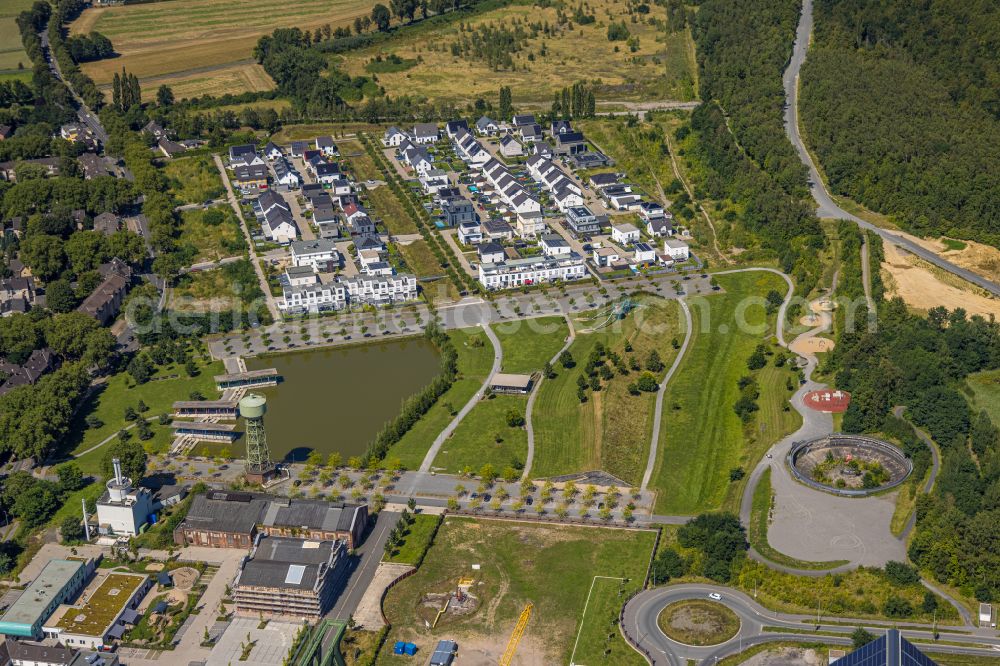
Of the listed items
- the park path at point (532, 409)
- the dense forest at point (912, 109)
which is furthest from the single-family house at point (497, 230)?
the dense forest at point (912, 109)

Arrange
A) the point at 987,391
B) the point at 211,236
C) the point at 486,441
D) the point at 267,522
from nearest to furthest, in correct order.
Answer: the point at 267,522 < the point at 486,441 < the point at 987,391 < the point at 211,236

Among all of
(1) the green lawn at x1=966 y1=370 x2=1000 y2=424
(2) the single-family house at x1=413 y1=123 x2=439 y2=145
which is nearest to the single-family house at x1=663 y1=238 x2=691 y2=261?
(1) the green lawn at x1=966 y1=370 x2=1000 y2=424

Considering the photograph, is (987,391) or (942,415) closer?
(942,415)

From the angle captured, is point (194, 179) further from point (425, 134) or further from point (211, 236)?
point (425, 134)

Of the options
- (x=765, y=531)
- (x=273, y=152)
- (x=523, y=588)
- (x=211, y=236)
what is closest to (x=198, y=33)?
(x=273, y=152)

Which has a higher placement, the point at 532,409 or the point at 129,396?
the point at 129,396

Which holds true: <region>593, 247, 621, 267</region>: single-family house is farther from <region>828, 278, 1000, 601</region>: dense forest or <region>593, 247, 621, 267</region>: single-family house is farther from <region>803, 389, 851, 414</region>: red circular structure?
<region>803, 389, 851, 414</region>: red circular structure

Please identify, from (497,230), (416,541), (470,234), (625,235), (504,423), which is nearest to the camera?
(416,541)

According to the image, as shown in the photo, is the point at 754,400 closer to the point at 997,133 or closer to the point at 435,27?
the point at 997,133

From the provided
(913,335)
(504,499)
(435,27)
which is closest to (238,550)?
(504,499)
